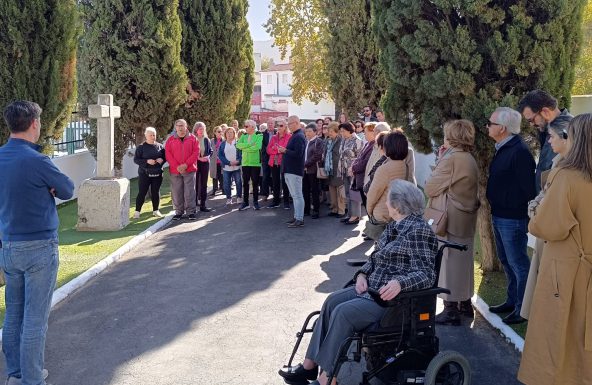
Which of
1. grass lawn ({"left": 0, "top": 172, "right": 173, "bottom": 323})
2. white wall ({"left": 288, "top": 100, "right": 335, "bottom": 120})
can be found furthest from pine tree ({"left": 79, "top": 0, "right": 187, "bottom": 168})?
white wall ({"left": 288, "top": 100, "right": 335, "bottom": 120})

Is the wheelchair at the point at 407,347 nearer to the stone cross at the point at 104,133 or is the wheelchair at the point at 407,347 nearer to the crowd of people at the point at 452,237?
the crowd of people at the point at 452,237

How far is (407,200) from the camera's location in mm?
4637

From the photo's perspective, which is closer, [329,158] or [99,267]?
[99,267]

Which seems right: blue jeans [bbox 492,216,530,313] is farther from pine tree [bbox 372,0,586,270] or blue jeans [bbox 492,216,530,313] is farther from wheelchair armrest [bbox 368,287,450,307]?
wheelchair armrest [bbox 368,287,450,307]

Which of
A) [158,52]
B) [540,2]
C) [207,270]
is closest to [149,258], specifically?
[207,270]

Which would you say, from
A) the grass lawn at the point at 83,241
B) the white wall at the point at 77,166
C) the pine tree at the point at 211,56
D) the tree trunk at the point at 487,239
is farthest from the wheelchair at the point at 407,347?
the pine tree at the point at 211,56

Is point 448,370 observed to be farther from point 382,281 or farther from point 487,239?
point 487,239

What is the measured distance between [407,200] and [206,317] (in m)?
2.70

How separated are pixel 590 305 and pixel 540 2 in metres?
4.20

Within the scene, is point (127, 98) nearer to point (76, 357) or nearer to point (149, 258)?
point (149, 258)

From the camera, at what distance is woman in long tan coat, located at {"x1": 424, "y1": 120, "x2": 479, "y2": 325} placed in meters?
6.02

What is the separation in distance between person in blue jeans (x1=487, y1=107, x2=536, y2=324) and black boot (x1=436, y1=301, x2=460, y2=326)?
0.45 meters

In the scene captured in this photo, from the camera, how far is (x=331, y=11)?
66.6 ft

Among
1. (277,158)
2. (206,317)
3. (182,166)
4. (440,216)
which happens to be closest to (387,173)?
(440,216)
